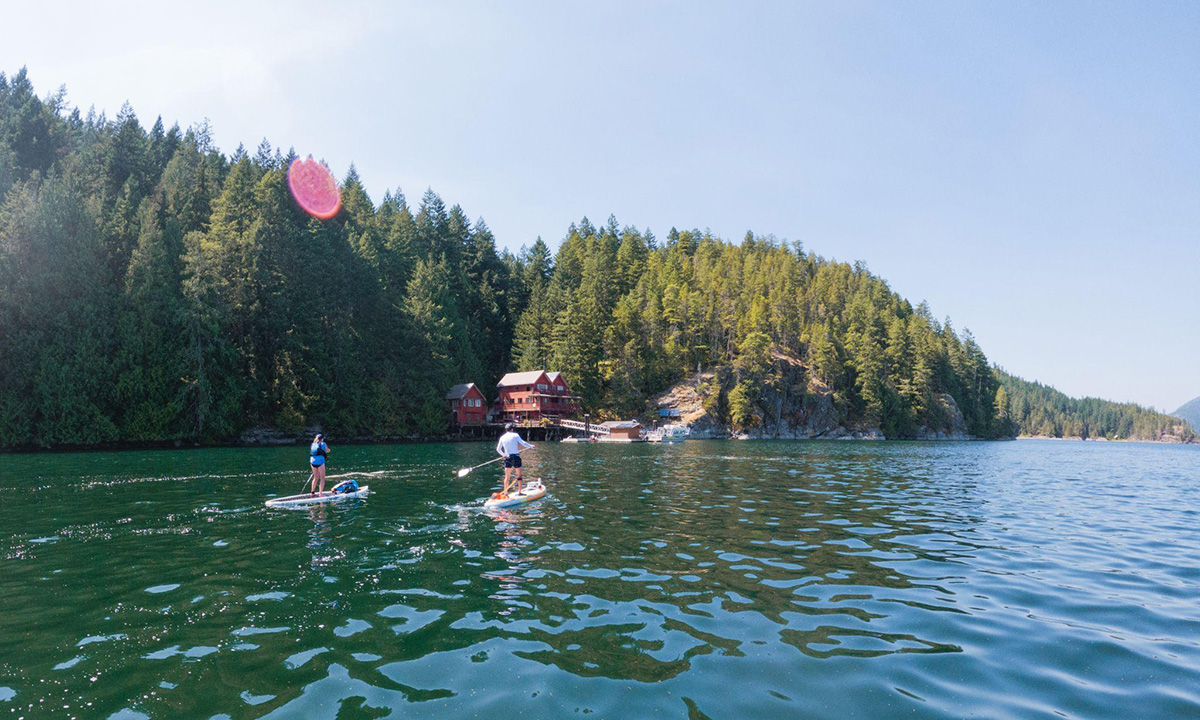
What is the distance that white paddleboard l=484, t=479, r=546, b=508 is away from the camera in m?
21.1

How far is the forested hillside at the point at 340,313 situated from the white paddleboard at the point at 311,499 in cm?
4952

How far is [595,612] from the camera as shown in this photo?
9.80m

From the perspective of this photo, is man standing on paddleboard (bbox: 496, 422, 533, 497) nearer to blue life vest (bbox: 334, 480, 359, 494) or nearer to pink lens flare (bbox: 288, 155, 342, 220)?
blue life vest (bbox: 334, 480, 359, 494)

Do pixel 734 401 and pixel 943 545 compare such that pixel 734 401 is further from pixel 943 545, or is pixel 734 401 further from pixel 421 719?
pixel 421 719

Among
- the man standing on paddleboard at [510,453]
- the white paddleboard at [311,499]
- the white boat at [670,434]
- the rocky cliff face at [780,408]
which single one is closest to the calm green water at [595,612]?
the white paddleboard at [311,499]

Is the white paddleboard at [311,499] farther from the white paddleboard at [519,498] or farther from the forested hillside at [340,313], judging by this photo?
the forested hillside at [340,313]

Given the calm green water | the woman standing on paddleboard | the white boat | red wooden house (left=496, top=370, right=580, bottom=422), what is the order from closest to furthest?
the calm green water, the woman standing on paddleboard, the white boat, red wooden house (left=496, top=370, right=580, bottom=422)

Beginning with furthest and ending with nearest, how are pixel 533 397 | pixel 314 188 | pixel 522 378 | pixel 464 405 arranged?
pixel 314 188 → pixel 522 378 → pixel 533 397 → pixel 464 405

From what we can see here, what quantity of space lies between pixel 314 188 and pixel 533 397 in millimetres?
49587

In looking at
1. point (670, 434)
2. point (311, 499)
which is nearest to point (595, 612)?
→ point (311, 499)

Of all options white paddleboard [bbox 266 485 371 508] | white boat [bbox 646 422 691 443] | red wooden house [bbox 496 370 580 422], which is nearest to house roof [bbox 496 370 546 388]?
red wooden house [bbox 496 370 580 422]

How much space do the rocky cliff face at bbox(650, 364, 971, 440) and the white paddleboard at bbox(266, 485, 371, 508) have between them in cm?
8075

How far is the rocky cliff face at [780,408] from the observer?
104 metres

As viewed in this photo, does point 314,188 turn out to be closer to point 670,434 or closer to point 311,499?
point 670,434
